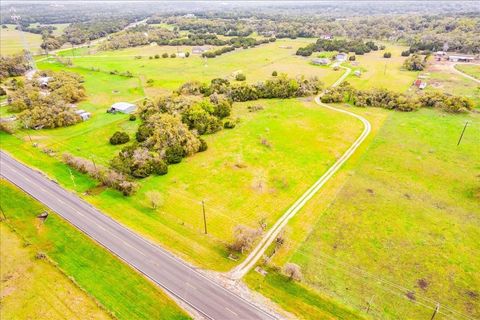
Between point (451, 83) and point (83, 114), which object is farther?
point (451, 83)

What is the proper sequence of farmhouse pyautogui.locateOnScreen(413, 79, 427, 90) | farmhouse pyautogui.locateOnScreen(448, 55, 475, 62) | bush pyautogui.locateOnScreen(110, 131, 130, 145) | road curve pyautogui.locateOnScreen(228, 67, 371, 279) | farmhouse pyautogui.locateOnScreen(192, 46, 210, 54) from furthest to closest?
farmhouse pyautogui.locateOnScreen(192, 46, 210, 54) → farmhouse pyautogui.locateOnScreen(448, 55, 475, 62) → farmhouse pyautogui.locateOnScreen(413, 79, 427, 90) → bush pyautogui.locateOnScreen(110, 131, 130, 145) → road curve pyautogui.locateOnScreen(228, 67, 371, 279)

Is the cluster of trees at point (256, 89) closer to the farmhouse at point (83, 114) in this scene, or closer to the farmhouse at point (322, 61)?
the farmhouse at point (83, 114)

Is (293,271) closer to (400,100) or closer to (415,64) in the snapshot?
(400,100)

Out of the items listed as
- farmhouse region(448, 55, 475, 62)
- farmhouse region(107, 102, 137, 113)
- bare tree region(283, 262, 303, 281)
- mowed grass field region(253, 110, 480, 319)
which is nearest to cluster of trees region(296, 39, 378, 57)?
farmhouse region(448, 55, 475, 62)

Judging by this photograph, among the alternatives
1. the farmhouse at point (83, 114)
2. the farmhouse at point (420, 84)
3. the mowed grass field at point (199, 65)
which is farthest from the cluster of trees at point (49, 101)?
the farmhouse at point (420, 84)

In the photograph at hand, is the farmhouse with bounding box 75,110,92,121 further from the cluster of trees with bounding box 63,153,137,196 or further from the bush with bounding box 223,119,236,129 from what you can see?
the bush with bounding box 223,119,236,129

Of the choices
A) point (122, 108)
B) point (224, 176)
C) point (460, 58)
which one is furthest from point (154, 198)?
point (460, 58)
